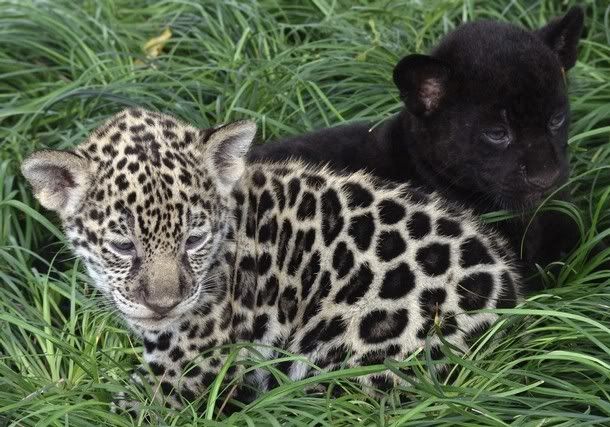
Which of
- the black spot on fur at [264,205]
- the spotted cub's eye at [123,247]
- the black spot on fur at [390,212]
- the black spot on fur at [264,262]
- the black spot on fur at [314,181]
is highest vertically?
the spotted cub's eye at [123,247]

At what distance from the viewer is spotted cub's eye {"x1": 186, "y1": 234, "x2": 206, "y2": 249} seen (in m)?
5.89

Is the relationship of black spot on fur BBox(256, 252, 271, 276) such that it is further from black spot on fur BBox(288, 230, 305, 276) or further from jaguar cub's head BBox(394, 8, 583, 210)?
jaguar cub's head BBox(394, 8, 583, 210)

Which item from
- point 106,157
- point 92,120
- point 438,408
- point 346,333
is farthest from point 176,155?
point 92,120

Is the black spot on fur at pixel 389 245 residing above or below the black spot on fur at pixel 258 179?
below

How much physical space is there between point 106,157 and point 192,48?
339cm

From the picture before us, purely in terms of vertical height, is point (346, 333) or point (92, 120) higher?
point (92, 120)

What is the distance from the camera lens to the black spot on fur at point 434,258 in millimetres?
5941

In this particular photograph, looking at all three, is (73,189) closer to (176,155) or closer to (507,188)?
(176,155)

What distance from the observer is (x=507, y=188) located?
6.80m

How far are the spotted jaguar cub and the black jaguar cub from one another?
0.66m

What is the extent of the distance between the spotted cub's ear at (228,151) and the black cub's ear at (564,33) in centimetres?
196

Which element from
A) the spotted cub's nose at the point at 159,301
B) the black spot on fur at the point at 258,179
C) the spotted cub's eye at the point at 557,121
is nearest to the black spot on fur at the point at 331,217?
the black spot on fur at the point at 258,179

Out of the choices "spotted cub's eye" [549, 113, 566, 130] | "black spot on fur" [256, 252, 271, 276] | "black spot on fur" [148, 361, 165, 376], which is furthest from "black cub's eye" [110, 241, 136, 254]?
"spotted cub's eye" [549, 113, 566, 130]

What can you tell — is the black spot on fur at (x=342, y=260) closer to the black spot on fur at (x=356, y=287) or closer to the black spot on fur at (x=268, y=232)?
the black spot on fur at (x=356, y=287)
